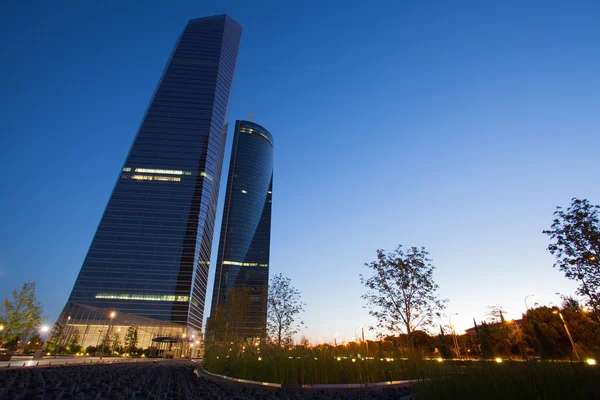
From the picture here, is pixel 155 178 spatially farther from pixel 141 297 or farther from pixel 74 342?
pixel 74 342

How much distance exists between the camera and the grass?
4.64 meters

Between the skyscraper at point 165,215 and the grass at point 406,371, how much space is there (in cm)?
8744

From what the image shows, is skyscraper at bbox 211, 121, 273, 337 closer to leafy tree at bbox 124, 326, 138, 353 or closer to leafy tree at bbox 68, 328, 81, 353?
leafy tree at bbox 124, 326, 138, 353

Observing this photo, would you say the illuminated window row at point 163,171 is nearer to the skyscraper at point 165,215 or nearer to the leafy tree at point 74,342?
the skyscraper at point 165,215

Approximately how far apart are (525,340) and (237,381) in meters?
53.7

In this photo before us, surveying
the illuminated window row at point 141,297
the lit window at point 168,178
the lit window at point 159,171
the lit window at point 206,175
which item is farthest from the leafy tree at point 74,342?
the lit window at point 206,175

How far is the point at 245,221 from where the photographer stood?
169875mm

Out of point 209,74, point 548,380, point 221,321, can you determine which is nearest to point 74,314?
point 221,321

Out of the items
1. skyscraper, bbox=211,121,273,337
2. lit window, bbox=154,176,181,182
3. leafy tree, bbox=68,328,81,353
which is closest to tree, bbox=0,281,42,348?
leafy tree, bbox=68,328,81,353

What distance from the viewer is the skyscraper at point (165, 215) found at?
4013 inches

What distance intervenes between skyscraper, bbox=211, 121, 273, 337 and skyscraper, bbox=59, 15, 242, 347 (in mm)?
27031

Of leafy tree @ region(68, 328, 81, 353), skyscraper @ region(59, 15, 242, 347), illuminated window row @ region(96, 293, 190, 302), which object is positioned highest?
skyscraper @ region(59, 15, 242, 347)

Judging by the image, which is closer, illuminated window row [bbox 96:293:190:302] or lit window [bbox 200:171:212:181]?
illuminated window row [bbox 96:293:190:302]

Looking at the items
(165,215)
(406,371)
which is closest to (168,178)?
(165,215)
